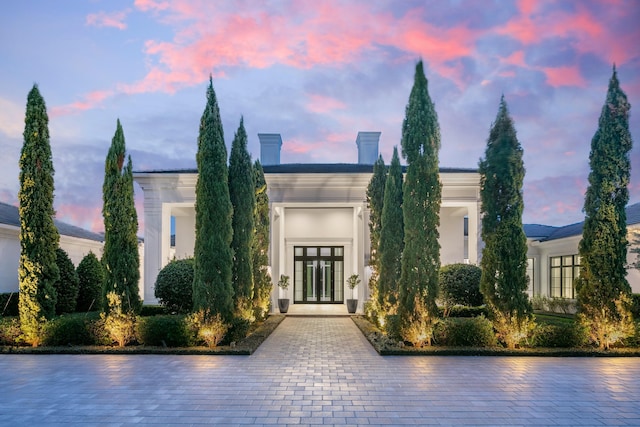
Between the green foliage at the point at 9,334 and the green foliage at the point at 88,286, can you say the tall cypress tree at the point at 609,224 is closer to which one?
the green foliage at the point at 9,334

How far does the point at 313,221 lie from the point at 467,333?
40.9 ft

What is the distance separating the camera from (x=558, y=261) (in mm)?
18953

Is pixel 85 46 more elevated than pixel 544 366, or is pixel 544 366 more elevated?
pixel 85 46

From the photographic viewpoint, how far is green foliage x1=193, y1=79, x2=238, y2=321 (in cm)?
966

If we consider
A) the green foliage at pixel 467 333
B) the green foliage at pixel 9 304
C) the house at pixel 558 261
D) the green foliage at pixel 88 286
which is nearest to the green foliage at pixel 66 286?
the green foliage at pixel 88 286

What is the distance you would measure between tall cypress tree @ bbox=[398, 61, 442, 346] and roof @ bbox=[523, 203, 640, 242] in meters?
9.45

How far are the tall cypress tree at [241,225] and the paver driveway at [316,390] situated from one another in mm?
2951

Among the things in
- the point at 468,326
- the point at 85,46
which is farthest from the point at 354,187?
the point at 85,46

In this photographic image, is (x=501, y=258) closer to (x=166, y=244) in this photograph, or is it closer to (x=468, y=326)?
(x=468, y=326)

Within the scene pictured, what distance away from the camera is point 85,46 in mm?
11539

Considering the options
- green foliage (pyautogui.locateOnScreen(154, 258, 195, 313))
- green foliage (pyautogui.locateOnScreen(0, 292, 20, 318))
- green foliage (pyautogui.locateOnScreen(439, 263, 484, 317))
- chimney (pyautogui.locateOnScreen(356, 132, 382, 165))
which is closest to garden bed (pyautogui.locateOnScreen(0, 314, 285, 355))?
green foliage (pyautogui.locateOnScreen(154, 258, 195, 313))

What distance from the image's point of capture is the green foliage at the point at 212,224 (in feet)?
31.7

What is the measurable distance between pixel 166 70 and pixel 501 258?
1081 cm

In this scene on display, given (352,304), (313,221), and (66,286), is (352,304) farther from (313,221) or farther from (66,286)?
(66,286)
